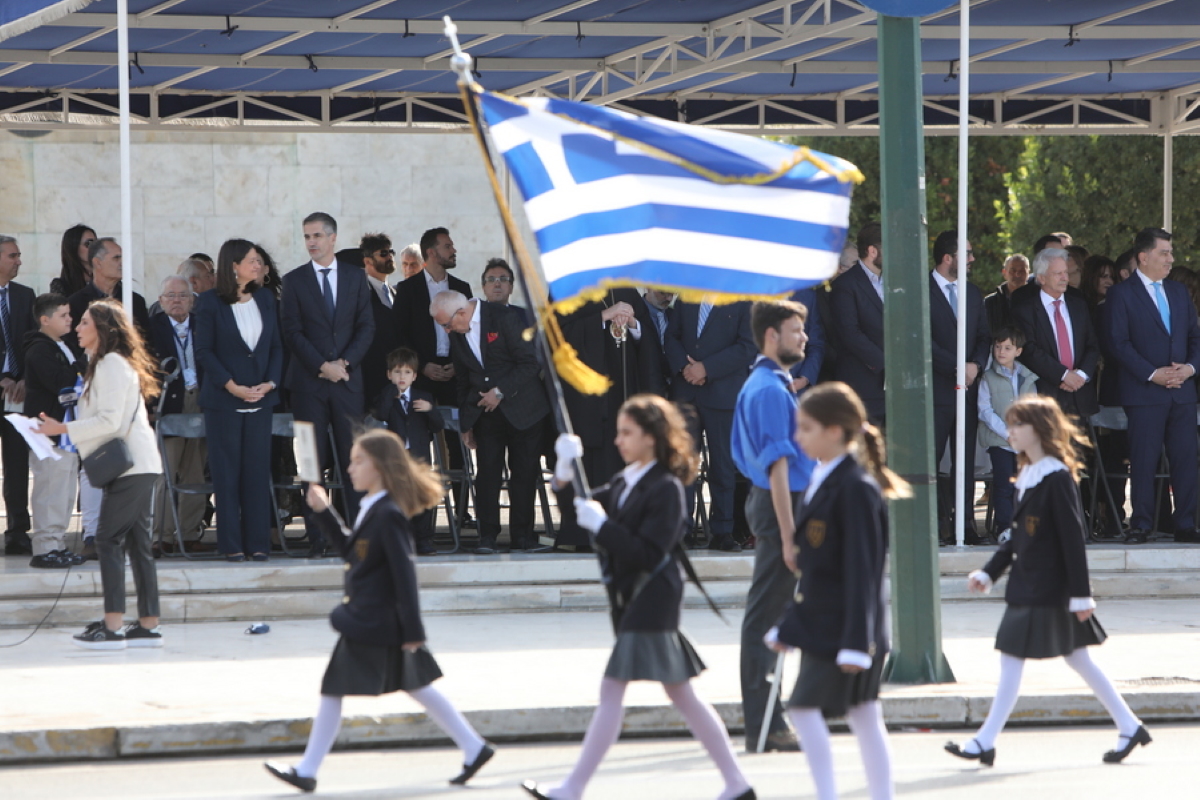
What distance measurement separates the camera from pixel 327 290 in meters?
11.7

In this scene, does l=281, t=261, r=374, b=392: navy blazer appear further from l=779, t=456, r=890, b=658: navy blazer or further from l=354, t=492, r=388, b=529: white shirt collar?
l=779, t=456, r=890, b=658: navy blazer

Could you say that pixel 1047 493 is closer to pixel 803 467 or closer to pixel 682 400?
pixel 803 467

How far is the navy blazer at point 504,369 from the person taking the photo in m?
12.0

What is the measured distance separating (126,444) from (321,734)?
11.8 ft

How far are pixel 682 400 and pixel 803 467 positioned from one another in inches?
194

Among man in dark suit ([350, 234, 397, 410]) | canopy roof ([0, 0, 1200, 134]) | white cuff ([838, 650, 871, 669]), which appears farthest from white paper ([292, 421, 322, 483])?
man in dark suit ([350, 234, 397, 410])

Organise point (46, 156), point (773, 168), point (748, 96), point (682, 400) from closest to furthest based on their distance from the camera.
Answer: point (773, 168) → point (682, 400) → point (748, 96) → point (46, 156)

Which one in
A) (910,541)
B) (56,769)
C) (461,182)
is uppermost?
(461,182)

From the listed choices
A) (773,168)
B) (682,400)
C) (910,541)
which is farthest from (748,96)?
(773,168)

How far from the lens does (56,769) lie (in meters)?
7.37

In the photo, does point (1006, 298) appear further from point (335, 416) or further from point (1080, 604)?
point (1080, 604)

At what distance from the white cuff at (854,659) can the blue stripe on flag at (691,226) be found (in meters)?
2.00

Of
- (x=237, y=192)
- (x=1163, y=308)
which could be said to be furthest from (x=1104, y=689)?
(x=237, y=192)

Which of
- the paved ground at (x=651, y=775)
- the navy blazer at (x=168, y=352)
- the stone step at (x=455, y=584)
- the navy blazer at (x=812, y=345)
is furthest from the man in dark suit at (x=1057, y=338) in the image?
the navy blazer at (x=168, y=352)
